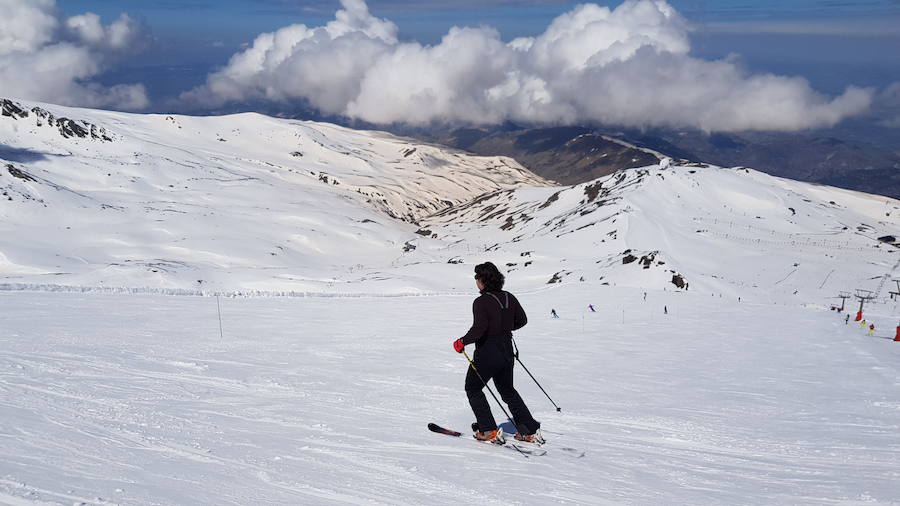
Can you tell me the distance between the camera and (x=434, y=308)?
28.0 metres

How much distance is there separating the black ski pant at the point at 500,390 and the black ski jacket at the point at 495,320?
0.63ft

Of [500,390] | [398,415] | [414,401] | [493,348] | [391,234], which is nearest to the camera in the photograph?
[493,348]

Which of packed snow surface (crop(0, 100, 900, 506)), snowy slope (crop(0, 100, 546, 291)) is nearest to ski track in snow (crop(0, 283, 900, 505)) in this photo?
packed snow surface (crop(0, 100, 900, 506))

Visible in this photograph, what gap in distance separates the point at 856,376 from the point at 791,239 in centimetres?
9190

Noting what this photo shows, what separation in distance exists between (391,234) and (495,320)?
Answer: 165 m

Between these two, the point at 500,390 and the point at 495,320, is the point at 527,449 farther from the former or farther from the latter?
the point at 495,320

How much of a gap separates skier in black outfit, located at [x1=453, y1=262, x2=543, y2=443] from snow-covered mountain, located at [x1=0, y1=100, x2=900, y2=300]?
22.9m

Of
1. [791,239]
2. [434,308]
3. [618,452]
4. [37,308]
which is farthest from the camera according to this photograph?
[791,239]

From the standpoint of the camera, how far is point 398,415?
1037 cm

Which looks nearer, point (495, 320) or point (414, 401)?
point (495, 320)

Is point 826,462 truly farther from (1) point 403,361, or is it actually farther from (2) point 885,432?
(1) point 403,361

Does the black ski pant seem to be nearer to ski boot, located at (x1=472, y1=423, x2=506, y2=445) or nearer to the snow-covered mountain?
ski boot, located at (x1=472, y1=423, x2=506, y2=445)

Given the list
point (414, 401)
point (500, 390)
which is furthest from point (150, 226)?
point (500, 390)

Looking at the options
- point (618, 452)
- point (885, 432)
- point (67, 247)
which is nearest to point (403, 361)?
point (618, 452)
